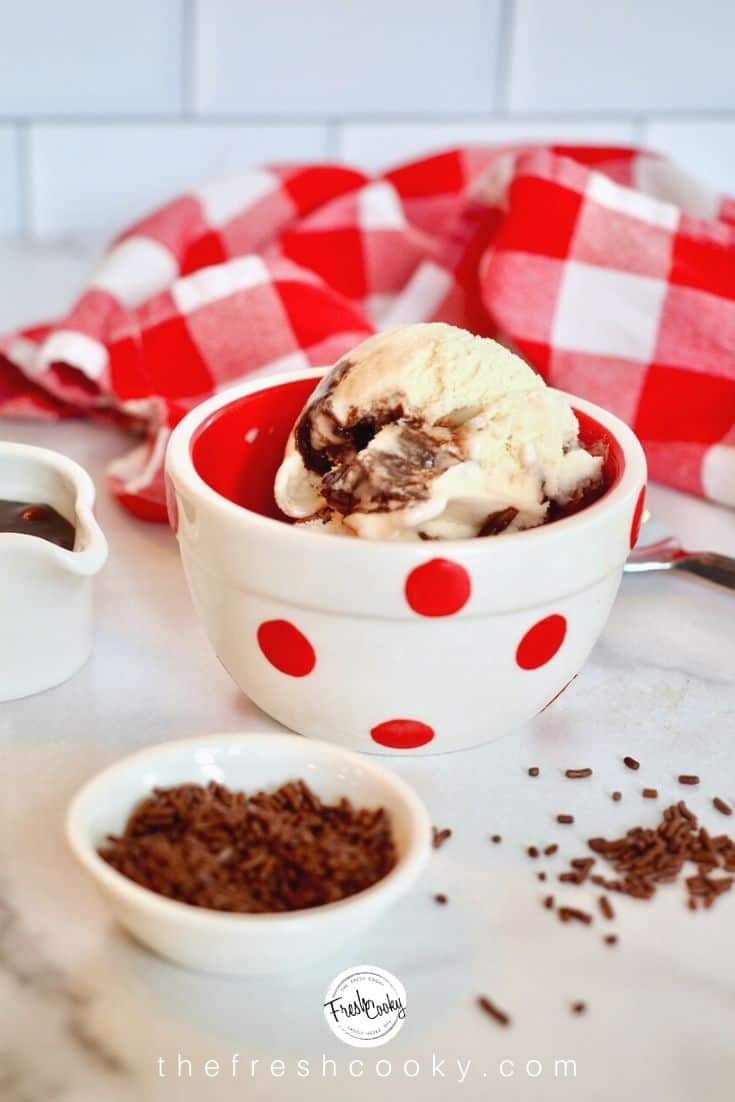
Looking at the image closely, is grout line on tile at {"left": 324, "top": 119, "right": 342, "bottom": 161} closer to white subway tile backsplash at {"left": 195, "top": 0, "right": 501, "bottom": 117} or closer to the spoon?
white subway tile backsplash at {"left": 195, "top": 0, "right": 501, "bottom": 117}

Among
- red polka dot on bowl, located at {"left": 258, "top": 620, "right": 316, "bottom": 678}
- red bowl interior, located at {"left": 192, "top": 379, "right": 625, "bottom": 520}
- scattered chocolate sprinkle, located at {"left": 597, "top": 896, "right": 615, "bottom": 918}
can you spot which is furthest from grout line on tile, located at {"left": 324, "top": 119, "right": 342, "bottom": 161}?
scattered chocolate sprinkle, located at {"left": 597, "top": 896, "right": 615, "bottom": 918}

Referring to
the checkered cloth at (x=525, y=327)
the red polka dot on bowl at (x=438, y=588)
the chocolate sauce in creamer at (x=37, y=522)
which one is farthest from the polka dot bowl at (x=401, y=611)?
the checkered cloth at (x=525, y=327)

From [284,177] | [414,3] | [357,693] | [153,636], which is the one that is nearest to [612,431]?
[357,693]

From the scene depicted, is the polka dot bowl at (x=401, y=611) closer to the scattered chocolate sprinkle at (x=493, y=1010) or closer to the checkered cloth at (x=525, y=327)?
the scattered chocolate sprinkle at (x=493, y=1010)

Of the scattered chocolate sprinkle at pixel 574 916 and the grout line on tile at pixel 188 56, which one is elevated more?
the grout line on tile at pixel 188 56

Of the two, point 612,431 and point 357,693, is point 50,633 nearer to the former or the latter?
point 357,693

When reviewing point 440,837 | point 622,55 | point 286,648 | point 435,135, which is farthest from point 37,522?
point 622,55
